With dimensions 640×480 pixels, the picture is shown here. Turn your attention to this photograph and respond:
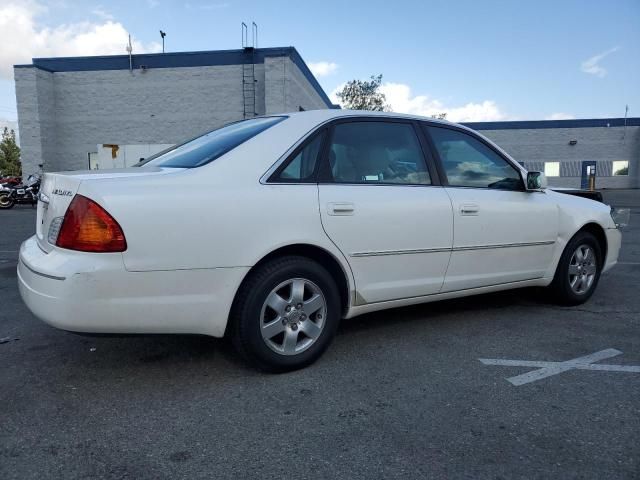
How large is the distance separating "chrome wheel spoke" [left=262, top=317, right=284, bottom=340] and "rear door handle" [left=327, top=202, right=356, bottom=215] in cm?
72

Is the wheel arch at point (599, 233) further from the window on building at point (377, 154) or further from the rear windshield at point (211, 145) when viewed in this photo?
the rear windshield at point (211, 145)

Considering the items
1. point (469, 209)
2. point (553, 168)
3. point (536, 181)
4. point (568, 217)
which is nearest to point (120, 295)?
point (469, 209)

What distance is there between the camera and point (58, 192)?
2752mm

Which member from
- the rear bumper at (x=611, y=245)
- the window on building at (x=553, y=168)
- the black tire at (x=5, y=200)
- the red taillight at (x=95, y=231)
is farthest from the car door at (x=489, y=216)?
the window on building at (x=553, y=168)

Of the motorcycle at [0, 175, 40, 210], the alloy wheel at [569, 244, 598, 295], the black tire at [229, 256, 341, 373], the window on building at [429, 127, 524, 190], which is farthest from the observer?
the motorcycle at [0, 175, 40, 210]

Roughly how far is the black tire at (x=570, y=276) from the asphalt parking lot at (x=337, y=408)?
556 millimetres

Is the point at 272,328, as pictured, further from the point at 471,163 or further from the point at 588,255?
the point at 588,255

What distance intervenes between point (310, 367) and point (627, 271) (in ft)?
16.4

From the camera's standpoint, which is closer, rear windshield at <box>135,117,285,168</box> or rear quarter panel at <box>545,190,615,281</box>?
rear windshield at <box>135,117,285,168</box>

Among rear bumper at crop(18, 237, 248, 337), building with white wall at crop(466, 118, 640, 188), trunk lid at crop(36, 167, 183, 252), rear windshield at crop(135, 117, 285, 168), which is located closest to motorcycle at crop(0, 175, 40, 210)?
rear windshield at crop(135, 117, 285, 168)

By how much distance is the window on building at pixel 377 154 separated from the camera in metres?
3.31

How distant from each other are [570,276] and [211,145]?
10.9 ft

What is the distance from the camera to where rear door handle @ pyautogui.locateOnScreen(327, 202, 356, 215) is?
10.1 feet

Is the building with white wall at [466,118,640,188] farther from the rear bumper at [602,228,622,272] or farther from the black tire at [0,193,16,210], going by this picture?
the rear bumper at [602,228,622,272]
